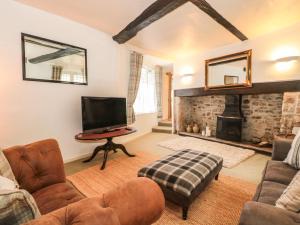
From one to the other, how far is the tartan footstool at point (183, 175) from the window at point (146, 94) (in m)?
3.32

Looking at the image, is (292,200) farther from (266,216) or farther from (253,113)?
(253,113)

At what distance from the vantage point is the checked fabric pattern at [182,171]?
1580 mm

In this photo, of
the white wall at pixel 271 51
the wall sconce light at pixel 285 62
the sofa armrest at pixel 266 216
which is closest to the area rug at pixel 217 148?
the white wall at pixel 271 51

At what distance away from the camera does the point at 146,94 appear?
5.59m

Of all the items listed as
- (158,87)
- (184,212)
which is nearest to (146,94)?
(158,87)

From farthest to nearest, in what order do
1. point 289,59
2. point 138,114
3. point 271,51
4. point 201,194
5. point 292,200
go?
point 138,114, point 271,51, point 289,59, point 201,194, point 292,200

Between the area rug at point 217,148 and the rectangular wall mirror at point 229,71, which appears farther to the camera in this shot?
the rectangular wall mirror at point 229,71

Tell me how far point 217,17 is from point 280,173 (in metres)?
2.57

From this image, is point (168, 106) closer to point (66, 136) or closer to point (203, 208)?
point (66, 136)

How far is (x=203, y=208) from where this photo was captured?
1.75 m

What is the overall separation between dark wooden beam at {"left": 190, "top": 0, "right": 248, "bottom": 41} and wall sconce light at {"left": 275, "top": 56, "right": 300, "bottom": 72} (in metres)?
0.88

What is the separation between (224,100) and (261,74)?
119 cm

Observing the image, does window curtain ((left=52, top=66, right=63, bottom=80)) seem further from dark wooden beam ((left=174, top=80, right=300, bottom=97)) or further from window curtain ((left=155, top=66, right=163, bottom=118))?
window curtain ((left=155, top=66, right=163, bottom=118))

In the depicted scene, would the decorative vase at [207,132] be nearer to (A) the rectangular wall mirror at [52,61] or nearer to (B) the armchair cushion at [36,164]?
(A) the rectangular wall mirror at [52,61]
